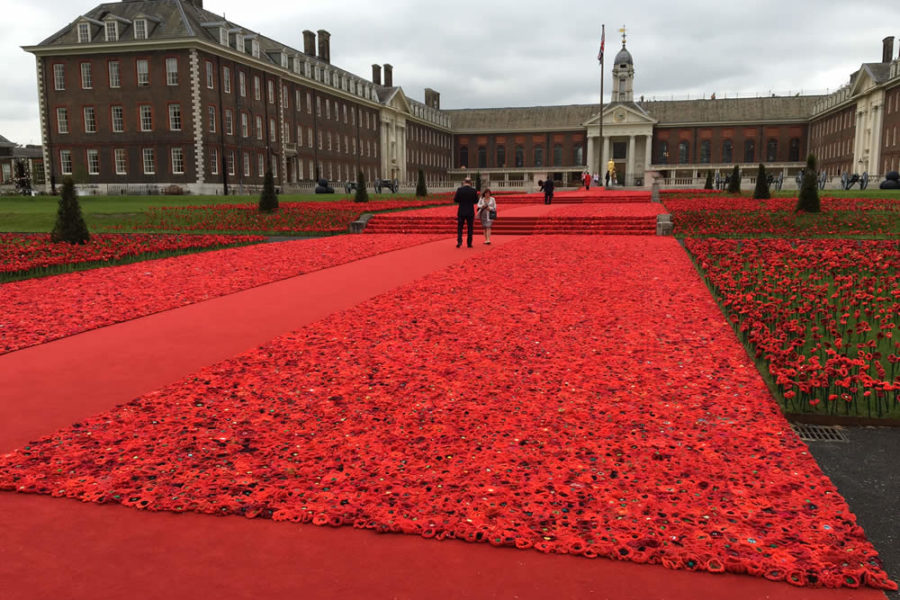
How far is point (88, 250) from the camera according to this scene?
16.1 metres

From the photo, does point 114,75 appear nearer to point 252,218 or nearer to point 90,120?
point 90,120

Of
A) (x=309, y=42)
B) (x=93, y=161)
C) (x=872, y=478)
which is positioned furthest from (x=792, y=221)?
(x=309, y=42)

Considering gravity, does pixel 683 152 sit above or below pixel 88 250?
→ above

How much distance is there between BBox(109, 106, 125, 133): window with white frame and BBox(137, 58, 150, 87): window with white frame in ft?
7.99

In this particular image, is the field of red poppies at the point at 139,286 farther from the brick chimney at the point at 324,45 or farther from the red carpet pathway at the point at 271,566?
the brick chimney at the point at 324,45

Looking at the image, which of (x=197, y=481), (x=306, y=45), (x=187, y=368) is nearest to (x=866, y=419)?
(x=197, y=481)

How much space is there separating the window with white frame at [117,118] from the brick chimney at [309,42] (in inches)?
906

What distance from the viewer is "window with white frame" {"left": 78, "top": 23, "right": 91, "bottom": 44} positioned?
47969 millimetres

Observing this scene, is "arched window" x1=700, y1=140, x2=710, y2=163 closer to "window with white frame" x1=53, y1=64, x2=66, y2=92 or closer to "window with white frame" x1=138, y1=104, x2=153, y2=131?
"window with white frame" x1=138, y1=104, x2=153, y2=131

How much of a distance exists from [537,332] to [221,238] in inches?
561

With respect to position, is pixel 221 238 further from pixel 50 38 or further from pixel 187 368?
pixel 50 38

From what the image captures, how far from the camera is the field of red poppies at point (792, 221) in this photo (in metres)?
19.1

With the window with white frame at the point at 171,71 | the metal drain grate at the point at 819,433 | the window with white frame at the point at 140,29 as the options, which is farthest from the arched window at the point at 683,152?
the metal drain grate at the point at 819,433

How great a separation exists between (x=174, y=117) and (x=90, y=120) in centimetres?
647
